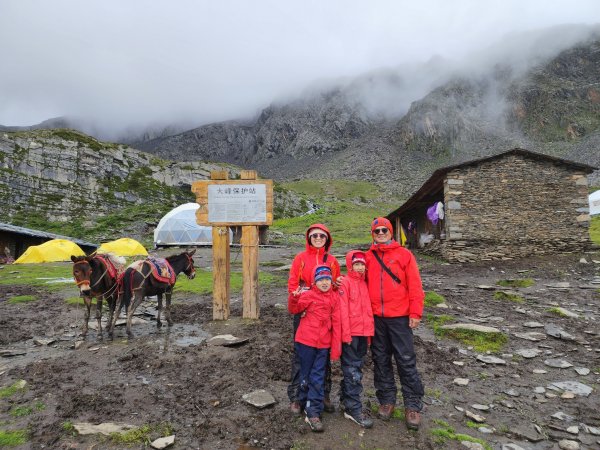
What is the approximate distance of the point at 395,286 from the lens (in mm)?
4281

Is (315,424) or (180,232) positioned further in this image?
(180,232)

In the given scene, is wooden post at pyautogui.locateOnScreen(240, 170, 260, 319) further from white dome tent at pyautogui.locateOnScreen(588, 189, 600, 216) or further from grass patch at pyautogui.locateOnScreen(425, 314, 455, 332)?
white dome tent at pyautogui.locateOnScreen(588, 189, 600, 216)

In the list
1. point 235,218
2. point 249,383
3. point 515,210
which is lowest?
point 249,383

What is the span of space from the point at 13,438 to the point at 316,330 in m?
3.22

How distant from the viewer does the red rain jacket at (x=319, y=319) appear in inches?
162

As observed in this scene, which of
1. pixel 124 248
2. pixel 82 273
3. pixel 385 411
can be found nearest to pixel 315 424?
pixel 385 411

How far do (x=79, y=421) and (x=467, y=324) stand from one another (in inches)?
268

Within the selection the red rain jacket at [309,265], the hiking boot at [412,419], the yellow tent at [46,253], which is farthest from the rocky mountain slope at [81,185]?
the hiking boot at [412,419]

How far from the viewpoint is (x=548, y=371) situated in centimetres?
545

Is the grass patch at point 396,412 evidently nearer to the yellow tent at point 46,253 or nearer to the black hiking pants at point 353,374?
the black hiking pants at point 353,374

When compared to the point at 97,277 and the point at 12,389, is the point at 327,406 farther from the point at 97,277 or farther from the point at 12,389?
the point at 97,277

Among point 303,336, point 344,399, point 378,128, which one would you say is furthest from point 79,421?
point 378,128

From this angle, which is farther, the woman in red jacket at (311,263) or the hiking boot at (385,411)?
the woman in red jacket at (311,263)

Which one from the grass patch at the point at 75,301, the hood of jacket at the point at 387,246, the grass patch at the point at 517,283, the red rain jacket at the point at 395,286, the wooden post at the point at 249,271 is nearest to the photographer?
the red rain jacket at the point at 395,286
